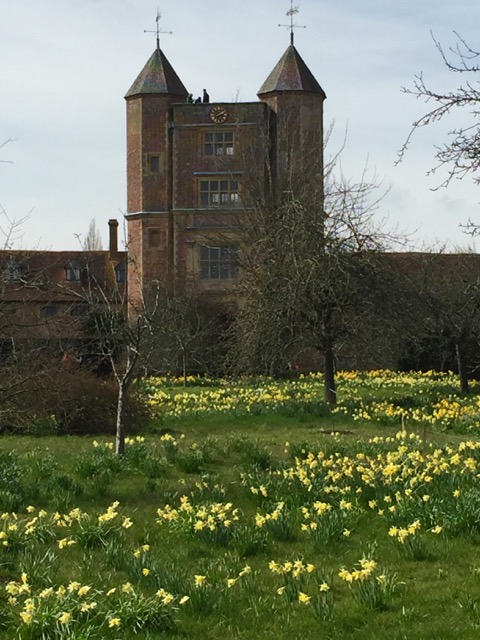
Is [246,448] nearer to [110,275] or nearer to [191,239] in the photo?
[191,239]

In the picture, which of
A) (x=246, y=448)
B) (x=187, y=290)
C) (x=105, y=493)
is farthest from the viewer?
(x=187, y=290)

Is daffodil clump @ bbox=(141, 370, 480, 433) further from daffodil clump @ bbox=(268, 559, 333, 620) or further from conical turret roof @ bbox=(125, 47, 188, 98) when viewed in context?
conical turret roof @ bbox=(125, 47, 188, 98)

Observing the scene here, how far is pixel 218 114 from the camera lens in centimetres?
4912

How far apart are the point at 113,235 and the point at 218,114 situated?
465 inches

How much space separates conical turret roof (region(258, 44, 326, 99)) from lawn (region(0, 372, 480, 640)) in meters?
37.0

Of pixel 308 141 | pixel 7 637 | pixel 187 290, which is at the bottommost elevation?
pixel 7 637

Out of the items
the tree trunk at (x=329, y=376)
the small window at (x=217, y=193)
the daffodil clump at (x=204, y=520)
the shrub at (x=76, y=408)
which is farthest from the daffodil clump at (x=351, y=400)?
the small window at (x=217, y=193)

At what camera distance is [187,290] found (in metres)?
45.6

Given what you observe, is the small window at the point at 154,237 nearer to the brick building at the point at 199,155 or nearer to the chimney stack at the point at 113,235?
the brick building at the point at 199,155

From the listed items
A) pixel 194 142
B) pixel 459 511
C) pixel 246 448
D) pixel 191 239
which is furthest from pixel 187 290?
pixel 459 511

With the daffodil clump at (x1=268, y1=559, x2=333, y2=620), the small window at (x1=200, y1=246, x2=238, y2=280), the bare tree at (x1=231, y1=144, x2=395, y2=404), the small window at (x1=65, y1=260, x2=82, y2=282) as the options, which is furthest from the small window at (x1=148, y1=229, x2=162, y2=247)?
the daffodil clump at (x1=268, y1=559, x2=333, y2=620)

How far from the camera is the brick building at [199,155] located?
4872 cm

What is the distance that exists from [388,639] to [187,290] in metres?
40.3

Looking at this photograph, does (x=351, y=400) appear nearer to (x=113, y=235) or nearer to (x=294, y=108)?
(x=294, y=108)
